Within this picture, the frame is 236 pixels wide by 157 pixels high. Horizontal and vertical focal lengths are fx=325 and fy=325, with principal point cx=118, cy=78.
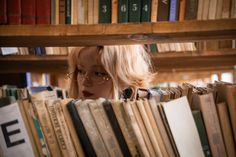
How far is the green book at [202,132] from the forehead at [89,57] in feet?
1.95

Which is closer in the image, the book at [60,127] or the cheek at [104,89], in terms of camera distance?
the book at [60,127]

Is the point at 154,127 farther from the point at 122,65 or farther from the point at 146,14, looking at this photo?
the point at 122,65

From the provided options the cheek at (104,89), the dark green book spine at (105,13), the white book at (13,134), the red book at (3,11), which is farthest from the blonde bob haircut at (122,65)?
the white book at (13,134)

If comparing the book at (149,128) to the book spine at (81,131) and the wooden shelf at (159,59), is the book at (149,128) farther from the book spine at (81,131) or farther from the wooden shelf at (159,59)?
the wooden shelf at (159,59)

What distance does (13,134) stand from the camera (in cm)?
85

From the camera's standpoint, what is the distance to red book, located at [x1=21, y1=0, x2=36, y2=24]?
1037mm

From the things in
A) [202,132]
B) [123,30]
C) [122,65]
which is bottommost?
[202,132]

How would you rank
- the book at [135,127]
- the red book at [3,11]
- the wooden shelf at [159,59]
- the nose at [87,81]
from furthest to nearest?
1. the wooden shelf at [159,59]
2. the nose at [87,81]
3. the red book at [3,11]
4. the book at [135,127]

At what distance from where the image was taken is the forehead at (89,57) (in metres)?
1.40

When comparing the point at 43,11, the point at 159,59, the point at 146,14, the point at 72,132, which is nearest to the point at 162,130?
the point at 72,132

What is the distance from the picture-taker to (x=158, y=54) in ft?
6.41

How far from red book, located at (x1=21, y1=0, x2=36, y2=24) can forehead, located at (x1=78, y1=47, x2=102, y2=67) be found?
0.40 meters

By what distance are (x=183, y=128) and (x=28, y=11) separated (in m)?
0.61

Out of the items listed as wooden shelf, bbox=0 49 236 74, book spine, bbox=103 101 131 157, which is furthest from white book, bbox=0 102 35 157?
wooden shelf, bbox=0 49 236 74
